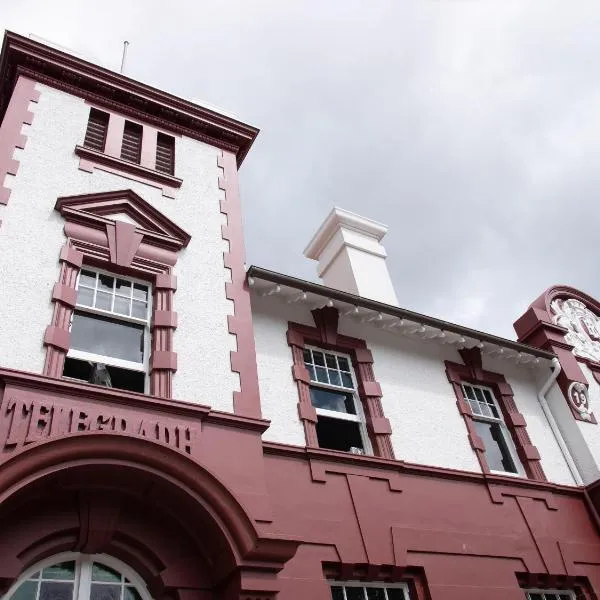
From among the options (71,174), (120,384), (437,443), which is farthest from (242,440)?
(71,174)

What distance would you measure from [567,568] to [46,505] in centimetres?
724

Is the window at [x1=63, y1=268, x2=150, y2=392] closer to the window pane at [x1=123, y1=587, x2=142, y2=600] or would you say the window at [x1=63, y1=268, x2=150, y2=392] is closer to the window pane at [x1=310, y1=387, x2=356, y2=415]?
the window pane at [x1=123, y1=587, x2=142, y2=600]

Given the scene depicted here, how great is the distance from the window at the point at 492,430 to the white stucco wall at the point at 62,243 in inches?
196

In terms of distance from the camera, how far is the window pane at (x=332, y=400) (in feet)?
31.2

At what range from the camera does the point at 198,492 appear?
634cm

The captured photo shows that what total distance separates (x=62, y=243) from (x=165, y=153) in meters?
3.47

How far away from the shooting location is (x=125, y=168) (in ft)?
Result: 32.7

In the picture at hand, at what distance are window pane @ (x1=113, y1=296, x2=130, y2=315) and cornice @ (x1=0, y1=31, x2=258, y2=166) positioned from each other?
14.3 ft

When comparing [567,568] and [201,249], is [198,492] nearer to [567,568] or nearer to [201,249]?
Answer: [201,249]

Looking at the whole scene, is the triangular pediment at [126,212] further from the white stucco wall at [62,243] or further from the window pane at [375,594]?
the window pane at [375,594]

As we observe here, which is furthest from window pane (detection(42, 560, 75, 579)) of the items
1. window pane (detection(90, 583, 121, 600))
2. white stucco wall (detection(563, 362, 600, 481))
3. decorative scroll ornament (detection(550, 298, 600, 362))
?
decorative scroll ornament (detection(550, 298, 600, 362))

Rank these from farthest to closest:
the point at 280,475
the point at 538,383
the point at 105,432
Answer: the point at 538,383 → the point at 280,475 → the point at 105,432

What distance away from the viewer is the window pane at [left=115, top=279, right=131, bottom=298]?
8427 millimetres

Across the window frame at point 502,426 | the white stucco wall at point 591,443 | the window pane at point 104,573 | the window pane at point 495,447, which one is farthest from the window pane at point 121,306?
the white stucco wall at point 591,443
